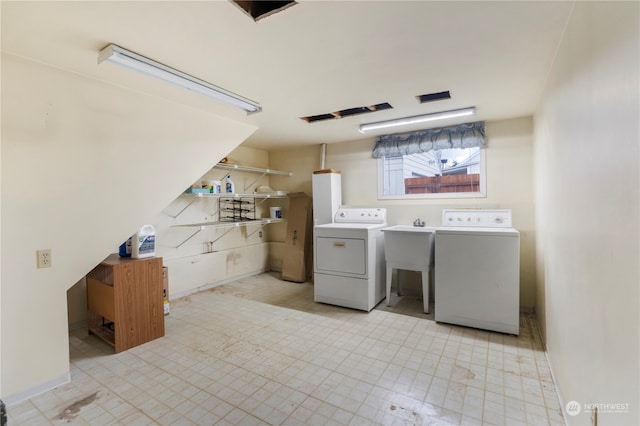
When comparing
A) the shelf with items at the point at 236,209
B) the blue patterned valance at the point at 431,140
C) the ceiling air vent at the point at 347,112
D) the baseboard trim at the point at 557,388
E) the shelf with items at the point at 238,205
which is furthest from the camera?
the shelf with items at the point at 236,209

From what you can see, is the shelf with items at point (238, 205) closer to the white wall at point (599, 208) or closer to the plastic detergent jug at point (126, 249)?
the plastic detergent jug at point (126, 249)

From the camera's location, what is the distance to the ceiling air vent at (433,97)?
8.61 ft

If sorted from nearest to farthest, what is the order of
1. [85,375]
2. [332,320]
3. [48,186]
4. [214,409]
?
[214,409] < [48,186] < [85,375] < [332,320]

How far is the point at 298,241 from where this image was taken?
187 inches

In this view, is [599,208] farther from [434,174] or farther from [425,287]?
[434,174]

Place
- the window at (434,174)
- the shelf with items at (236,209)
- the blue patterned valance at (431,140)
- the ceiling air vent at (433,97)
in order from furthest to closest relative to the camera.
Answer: the shelf with items at (236,209)
the window at (434,174)
the blue patterned valance at (431,140)
the ceiling air vent at (433,97)

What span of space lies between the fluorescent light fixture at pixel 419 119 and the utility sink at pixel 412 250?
4.11ft

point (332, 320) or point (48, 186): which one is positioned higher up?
point (48, 186)

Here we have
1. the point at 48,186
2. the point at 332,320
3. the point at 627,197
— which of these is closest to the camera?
the point at 627,197

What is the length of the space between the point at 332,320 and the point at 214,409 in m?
1.54

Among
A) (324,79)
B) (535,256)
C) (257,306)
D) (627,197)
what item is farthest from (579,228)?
(257,306)

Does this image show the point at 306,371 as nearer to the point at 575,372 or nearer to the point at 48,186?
the point at 575,372

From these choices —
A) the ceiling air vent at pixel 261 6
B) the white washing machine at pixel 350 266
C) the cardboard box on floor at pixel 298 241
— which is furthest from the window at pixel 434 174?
the ceiling air vent at pixel 261 6

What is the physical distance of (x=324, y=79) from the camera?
2246 mm
